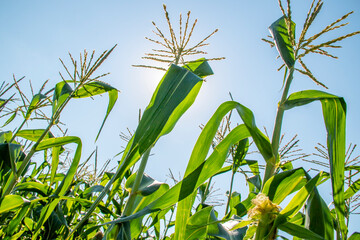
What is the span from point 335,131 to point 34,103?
2.12 m

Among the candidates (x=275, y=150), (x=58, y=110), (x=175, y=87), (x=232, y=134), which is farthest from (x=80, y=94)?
(x=275, y=150)

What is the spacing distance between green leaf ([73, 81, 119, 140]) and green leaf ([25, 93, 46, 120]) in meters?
0.30

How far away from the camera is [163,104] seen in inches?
37.7

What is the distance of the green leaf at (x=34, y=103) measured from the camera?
206 cm

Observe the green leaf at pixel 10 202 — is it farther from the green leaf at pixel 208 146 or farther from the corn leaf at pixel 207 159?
the green leaf at pixel 208 146

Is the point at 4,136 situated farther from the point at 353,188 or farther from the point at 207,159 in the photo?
the point at 353,188

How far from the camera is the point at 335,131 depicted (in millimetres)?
922

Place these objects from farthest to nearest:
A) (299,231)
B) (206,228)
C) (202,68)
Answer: (202,68)
(206,228)
(299,231)

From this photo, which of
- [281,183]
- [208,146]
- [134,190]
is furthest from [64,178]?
[281,183]

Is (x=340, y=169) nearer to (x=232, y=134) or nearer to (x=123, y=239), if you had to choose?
(x=232, y=134)

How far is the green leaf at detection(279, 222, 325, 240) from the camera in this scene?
0.74 m

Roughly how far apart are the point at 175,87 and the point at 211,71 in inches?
27.8

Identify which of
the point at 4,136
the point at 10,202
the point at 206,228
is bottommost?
the point at 10,202

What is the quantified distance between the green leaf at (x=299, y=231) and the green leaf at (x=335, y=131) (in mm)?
146
